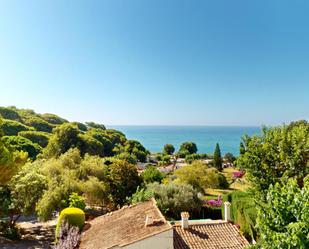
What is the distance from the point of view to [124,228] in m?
13.1

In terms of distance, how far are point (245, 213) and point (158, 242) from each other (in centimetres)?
568

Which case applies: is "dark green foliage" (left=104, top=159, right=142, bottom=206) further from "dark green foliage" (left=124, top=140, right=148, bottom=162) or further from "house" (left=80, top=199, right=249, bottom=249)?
"dark green foliage" (left=124, top=140, right=148, bottom=162)

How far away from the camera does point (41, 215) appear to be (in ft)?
61.5

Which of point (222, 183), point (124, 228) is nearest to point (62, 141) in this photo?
point (222, 183)

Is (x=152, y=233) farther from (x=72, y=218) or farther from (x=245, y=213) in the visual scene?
(x=72, y=218)

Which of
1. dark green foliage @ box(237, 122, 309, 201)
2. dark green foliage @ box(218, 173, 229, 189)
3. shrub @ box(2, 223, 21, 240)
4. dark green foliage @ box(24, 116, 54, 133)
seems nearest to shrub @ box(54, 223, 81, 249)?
shrub @ box(2, 223, 21, 240)

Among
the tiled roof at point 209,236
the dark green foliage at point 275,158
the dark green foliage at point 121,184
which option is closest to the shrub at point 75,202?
the dark green foliage at point 121,184

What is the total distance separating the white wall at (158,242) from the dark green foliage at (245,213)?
3.91 m

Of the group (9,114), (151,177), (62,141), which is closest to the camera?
(151,177)

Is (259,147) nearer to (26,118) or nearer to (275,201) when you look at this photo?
(275,201)

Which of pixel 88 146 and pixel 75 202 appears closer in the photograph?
pixel 75 202

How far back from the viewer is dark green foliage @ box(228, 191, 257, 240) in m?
13.6

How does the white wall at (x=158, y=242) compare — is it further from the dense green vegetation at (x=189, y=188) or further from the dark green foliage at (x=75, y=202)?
the dark green foliage at (x=75, y=202)

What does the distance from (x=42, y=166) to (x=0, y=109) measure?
6707 centimetres
